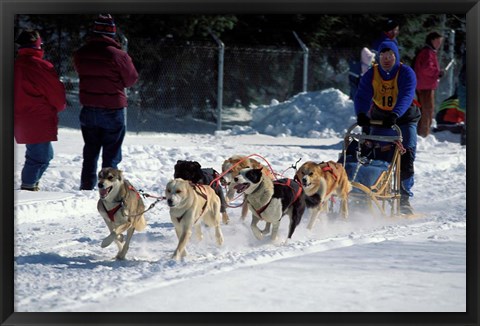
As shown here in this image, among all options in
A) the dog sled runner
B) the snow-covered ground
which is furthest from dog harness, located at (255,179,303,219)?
the dog sled runner

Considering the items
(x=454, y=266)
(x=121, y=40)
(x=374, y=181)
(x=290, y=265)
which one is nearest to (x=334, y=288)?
(x=290, y=265)

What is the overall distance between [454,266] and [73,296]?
258 cm

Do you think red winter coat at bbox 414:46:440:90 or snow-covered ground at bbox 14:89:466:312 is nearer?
snow-covered ground at bbox 14:89:466:312

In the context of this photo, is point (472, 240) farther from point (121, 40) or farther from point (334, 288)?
point (121, 40)

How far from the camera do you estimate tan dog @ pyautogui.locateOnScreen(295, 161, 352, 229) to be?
7.55 metres

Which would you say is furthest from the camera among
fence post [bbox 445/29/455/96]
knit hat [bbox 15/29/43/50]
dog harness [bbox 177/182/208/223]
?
fence post [bbox 445/29/455/96]

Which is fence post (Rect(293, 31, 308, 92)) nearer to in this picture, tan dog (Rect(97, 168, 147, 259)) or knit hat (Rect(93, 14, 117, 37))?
knit hat (Rect(93, 14, 117, 37))

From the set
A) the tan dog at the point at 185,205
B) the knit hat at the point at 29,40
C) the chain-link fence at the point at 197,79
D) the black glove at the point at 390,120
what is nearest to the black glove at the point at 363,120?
the black glove at the point at 390,120

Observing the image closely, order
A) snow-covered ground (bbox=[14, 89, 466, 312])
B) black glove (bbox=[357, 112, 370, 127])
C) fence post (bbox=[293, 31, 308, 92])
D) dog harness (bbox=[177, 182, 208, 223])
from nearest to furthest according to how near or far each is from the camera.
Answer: snow-covered ground (bbox=[14, 89, 466, 312])
dog harness (bbox=[177, 182, 208, 223])
black glove (bbox=[357, 112, 370, 127])
fence post (bbox=[293, 31, 308, 92])

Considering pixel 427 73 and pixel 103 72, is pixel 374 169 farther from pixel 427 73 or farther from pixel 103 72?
pixel 427 73

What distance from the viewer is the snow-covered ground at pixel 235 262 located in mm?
5258

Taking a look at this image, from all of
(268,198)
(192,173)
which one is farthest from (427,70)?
(268,198)

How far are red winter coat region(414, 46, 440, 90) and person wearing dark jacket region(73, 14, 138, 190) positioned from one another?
24.3 ft
